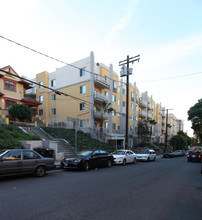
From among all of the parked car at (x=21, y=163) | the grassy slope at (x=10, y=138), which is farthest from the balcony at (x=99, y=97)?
the parked car at (x=21, y=163)

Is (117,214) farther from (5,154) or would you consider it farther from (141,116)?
(141,116)

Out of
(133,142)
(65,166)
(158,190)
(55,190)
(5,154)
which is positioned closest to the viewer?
(55,190)

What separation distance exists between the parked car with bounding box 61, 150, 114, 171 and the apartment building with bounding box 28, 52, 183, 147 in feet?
37.1

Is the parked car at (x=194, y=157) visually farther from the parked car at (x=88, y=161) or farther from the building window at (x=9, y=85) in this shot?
the building window at (x=9, y=85)

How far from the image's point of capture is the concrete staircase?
16.9 meters

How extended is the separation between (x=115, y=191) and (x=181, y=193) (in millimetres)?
2506

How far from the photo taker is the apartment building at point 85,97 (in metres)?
28.0

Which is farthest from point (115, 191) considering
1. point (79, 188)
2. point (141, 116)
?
point (141, 116)

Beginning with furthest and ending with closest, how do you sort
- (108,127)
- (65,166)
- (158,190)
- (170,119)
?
(170,119) → (108,127) → (65,166) → (158,190)

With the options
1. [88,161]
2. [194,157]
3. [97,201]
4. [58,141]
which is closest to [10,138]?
[58,141]

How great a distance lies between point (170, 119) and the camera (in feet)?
262

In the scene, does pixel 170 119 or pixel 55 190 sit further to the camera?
pixel 170 119

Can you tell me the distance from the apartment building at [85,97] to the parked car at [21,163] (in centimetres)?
1503

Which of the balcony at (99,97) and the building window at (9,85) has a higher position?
the building window at (9,85)
